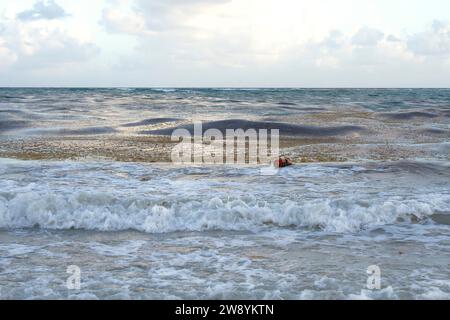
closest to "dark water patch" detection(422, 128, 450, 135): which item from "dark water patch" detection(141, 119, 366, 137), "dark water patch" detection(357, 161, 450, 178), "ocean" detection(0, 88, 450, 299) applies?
"dark water patch" detection(141, 119, 366, 137)

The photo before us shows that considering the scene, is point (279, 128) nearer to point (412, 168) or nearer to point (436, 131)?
point (436, 131)

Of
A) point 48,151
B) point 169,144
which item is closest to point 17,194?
point 48,151

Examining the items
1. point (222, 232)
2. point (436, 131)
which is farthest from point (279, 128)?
point (222, 232)

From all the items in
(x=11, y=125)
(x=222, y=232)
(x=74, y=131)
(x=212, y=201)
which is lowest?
(x=222, y=232)

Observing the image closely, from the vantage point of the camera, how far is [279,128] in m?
19.5

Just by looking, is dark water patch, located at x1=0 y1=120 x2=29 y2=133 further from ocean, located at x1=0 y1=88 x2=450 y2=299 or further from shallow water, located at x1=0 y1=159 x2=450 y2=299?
shallow water, located at x1=0 y1=159 x2=450 y2=299

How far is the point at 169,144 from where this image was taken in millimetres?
14430

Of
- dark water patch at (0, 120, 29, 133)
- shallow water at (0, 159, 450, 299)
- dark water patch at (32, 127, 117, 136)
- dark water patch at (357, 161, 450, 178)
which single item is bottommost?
shallow water at (0, 159, 450, 299)

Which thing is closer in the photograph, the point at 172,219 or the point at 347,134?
the point at 172,219

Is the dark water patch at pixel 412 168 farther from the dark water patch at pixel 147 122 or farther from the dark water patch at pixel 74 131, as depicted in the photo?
the dark water patch at pixel 147 122

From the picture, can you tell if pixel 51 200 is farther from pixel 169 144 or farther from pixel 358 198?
pixel 169 144

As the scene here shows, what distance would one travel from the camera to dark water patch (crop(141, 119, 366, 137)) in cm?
1781
